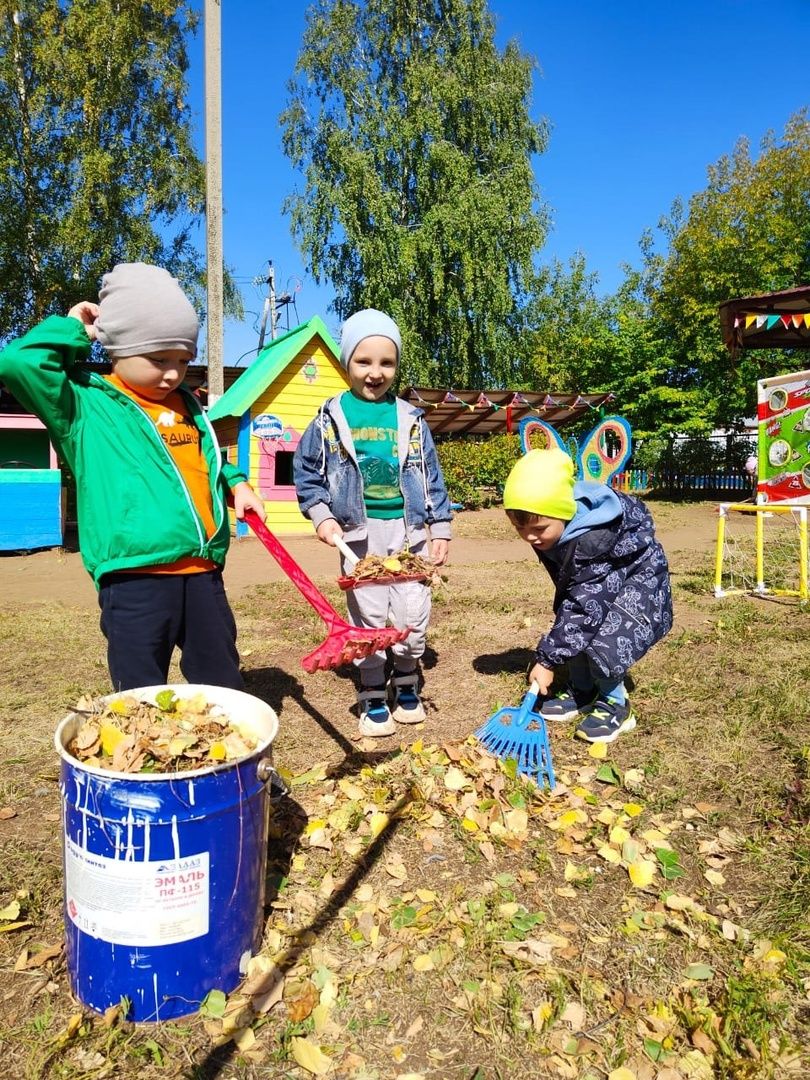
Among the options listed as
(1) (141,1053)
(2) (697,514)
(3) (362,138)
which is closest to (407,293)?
(3) (362,138)

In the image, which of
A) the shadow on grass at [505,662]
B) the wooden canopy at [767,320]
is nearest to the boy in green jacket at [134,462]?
the shadow on grass at [505,662]

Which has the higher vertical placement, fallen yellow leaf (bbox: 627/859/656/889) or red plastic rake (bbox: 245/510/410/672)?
red plastic rake (bbox: 245/510/410/672)

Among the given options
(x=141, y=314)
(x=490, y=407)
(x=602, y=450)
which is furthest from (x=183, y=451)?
(x=490, y=407)

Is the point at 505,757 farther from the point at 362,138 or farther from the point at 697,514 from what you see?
the point at 362,138

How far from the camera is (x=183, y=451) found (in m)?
2.53

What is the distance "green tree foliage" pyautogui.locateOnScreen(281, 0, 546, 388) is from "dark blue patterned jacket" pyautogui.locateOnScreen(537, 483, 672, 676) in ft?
61.6

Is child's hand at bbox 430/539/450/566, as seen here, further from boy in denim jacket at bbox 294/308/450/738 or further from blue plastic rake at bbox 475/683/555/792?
blue plastic rake at bbox 475/683/555/792

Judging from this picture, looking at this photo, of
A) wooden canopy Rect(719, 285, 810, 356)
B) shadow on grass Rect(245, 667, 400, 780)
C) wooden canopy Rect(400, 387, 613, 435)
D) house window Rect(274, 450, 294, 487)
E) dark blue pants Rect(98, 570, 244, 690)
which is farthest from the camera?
wooden canopy Rect(400, 387, 613, 435)

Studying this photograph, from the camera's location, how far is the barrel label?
1646 millimetres

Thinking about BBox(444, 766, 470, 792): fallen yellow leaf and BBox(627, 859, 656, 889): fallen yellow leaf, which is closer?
BBox(627, 859, 656, 889): fallen yellow leaf

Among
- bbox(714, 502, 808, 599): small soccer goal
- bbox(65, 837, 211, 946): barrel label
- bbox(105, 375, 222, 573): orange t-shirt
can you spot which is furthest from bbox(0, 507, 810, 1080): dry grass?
bbox(714, 502, 808, 599): small soccer goal

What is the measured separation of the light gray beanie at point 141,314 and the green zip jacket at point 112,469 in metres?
0.09

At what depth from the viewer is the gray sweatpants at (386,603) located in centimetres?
337

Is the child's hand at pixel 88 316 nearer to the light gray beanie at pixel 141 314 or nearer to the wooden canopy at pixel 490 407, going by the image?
the light gray beanie at pixel 141 314
